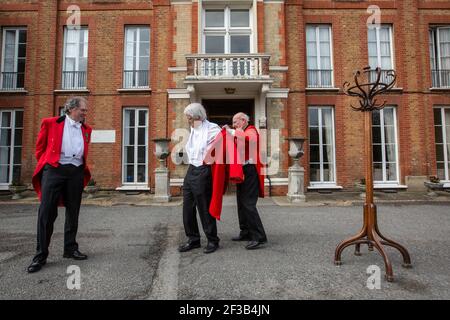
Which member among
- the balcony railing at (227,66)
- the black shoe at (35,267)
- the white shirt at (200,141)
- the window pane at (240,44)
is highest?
the window pane at (240,44)

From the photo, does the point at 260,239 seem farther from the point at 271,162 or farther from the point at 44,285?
the point at 271,162

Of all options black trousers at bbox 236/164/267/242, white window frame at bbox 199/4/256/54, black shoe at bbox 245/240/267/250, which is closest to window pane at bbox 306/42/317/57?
white window frame at bbox 199/4/256/54

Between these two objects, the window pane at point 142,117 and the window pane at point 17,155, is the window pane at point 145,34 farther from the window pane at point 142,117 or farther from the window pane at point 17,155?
the window pane at point 17,155

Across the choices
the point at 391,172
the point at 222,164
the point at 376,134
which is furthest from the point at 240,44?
the point at 222,164

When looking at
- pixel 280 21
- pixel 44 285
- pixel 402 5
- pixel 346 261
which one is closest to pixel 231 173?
pixel 346 261

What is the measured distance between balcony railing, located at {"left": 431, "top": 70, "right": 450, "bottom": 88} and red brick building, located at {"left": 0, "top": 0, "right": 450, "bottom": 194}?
0.17ft

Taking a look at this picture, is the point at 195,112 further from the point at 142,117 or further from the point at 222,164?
the point at 142,117

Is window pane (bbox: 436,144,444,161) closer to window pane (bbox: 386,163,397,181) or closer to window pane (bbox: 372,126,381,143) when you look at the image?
window pane (bbox: 386,163,397,181)

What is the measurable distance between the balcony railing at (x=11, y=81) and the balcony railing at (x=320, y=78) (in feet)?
38.3

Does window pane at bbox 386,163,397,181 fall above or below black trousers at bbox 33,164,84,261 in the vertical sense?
above

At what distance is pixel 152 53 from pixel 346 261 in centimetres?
1074

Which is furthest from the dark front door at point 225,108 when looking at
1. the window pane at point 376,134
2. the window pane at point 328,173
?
the window pane at point 376,134

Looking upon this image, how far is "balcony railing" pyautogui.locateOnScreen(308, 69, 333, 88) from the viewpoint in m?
11.8

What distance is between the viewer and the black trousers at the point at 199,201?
151 inches
